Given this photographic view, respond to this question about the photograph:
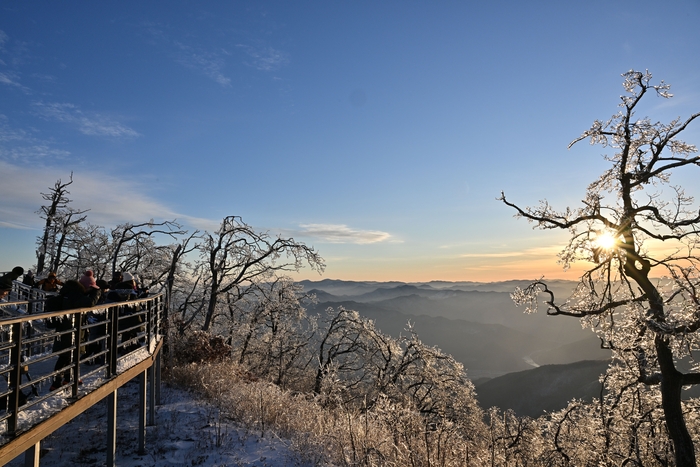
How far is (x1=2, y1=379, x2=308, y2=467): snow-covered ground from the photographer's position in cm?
771

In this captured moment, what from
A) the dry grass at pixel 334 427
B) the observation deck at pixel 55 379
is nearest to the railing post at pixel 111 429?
the observation deck at pixel 55 379

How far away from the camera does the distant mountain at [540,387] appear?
262ft

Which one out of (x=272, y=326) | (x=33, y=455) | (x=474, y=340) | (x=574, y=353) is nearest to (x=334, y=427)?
(x=33, y=455)

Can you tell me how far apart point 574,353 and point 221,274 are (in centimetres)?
14934

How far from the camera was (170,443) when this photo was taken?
8570 mm

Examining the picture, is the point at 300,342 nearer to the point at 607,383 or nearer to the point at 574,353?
the point at 607,383

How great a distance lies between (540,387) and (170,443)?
93.8 m

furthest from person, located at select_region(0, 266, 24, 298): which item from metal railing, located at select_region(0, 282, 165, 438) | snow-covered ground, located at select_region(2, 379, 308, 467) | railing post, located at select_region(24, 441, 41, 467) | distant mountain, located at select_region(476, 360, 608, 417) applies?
distant mountain, located at select_region(476, 360, 608, 417)

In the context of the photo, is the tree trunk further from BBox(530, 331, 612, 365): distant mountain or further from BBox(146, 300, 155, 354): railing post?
BBox(530, 331, 612, 365): distant mountain

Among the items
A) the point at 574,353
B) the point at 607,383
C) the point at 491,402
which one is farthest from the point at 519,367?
the point at 607,383

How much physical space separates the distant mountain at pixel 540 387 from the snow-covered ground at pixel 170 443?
263ft

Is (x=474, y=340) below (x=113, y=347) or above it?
below

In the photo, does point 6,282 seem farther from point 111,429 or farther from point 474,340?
point 474,340

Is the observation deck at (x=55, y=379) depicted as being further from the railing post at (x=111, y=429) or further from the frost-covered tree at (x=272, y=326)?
the frost-covered tree at (x=272, y=326)
